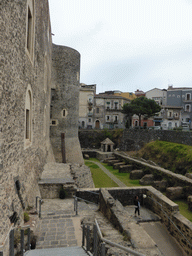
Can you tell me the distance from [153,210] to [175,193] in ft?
9.97

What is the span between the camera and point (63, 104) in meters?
20.5

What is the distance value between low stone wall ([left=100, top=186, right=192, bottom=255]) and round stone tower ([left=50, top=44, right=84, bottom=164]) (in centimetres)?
896

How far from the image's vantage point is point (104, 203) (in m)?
9.48

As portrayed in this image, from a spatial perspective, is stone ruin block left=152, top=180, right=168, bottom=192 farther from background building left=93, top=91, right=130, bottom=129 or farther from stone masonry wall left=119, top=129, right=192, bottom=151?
background building left=93, top=91, right=130, bottom=129

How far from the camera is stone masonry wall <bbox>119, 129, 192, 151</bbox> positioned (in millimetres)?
23570

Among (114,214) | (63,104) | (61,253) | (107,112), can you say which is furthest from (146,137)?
(61,253)

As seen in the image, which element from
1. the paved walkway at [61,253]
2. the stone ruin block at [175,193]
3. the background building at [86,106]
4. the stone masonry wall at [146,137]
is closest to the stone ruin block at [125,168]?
the stone masonry wall at [146,137]

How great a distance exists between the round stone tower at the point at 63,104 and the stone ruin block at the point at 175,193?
9752 millimetres

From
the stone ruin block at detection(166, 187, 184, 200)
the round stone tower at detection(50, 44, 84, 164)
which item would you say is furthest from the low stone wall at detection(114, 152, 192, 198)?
the round stone tower at detection(50, 44, 84, 164)

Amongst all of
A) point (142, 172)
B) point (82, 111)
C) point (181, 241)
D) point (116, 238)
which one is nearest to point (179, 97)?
point (82, 111)

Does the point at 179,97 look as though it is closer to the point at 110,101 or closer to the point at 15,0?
the point at 110,101

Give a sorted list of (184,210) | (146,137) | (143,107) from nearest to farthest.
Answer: (184,210) < (146,137) < (143,107)

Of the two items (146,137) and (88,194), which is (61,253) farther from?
(146,137)

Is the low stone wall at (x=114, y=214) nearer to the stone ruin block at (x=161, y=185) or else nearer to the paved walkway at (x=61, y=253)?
the paved walkway at (x=61, y=253)
